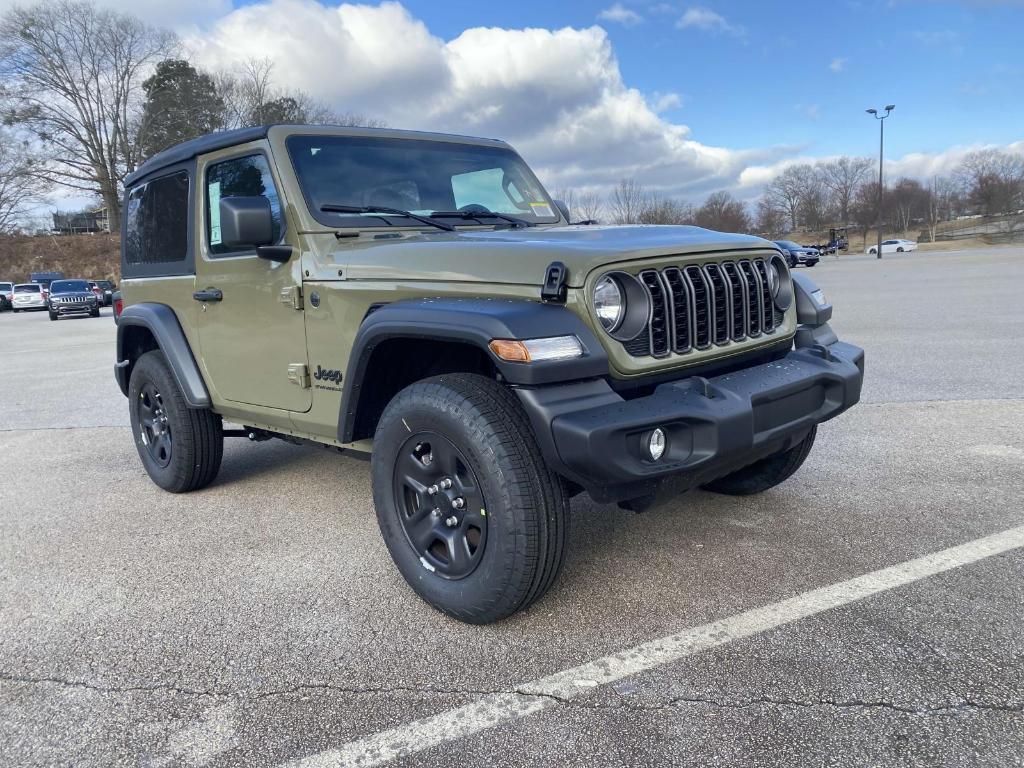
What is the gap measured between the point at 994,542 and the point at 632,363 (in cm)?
201

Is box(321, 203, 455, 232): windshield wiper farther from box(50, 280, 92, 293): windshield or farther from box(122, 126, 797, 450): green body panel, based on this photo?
box(50, 280, 92, 293): windshield

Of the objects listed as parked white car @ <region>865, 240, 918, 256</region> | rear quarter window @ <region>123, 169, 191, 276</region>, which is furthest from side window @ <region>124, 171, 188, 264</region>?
parked white car @ <region>865, 240, 918, 256</region>

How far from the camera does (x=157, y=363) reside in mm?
4590

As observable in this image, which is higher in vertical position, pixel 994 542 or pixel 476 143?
pixel 476 143

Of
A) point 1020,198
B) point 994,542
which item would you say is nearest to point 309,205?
point 994,542

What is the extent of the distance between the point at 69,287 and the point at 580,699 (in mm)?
30785

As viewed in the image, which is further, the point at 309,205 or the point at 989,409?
the point at 989,409

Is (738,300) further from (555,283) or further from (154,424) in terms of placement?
(154,424)

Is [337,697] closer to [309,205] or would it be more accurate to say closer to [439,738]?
[439,738]

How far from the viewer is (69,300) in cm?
2738

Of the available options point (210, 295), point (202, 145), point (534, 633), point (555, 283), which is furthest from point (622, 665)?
point (202, 145)

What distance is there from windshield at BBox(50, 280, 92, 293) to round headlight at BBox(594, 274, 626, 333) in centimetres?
3002

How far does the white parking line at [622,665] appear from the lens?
7.02 feet

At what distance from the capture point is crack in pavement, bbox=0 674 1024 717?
7.11 ft
